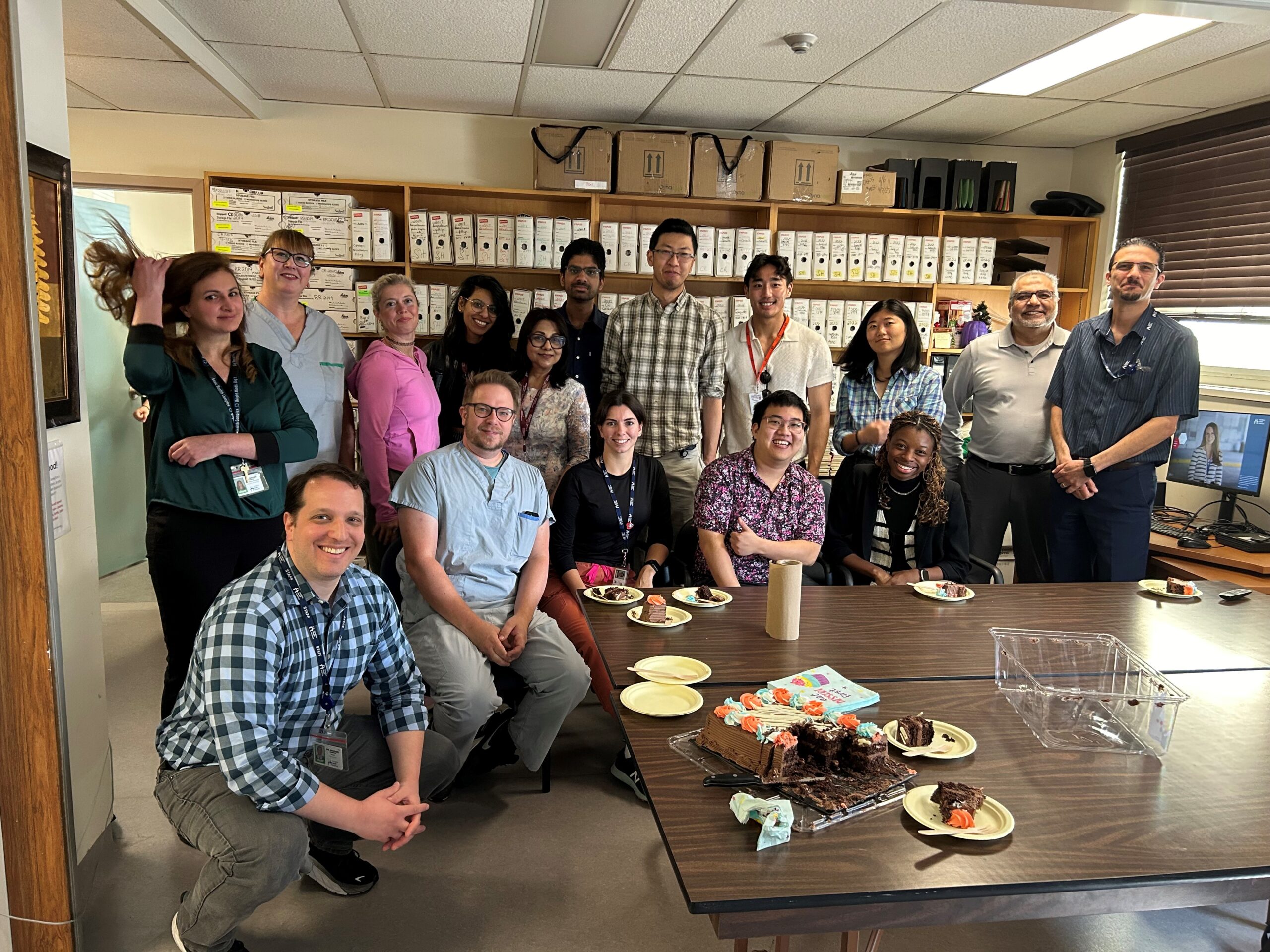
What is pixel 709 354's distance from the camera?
3576 mm

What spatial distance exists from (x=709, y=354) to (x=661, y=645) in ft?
6.17

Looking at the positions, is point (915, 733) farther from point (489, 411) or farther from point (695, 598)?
point (489, 411)

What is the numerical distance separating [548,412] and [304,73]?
94.5 inches

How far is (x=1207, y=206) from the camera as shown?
441 centimetres

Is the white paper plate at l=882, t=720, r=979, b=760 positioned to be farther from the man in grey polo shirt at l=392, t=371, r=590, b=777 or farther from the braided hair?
the braided hair

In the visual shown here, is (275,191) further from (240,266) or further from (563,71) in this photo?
(563,71)

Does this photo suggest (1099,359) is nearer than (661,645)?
No

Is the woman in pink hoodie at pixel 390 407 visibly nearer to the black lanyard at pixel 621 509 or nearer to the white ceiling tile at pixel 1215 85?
the black lanyard at pixel 621 509

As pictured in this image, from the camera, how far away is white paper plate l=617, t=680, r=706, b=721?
1.59 meters

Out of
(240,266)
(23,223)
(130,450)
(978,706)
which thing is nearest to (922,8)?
(978,706)

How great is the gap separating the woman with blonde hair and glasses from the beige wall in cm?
207

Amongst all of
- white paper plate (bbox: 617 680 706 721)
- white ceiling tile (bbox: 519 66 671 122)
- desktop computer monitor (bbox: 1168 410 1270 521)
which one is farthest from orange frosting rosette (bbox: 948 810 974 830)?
white ceiling tile (bbox: 519 66 671 122)

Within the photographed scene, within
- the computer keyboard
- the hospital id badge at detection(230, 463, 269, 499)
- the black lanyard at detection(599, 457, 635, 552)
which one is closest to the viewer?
the hospital id badge at detection(230, 463, 269, 499)

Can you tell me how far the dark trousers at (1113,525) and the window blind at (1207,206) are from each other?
1657 mm
